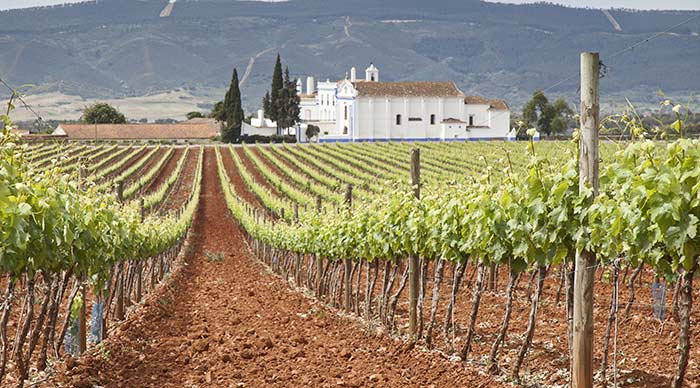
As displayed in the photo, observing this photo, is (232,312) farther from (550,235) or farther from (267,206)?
(267,206)

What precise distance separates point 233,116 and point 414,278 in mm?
106552

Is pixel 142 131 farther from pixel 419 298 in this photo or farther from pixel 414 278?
pixel 419 298

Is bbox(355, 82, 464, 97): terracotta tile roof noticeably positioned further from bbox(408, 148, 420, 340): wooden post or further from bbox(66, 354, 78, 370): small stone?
bbox(66, 354, 78, 370): small stone

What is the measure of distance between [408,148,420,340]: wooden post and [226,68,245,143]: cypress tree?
334ft

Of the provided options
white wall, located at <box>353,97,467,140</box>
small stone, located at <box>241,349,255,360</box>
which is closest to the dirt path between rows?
small stone, located at <box>241,349,255,360</box>

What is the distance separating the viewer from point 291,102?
126312 millimetres

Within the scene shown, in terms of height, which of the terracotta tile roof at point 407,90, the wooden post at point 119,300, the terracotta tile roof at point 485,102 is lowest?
the wooden post at point 119,300

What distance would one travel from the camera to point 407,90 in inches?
4973

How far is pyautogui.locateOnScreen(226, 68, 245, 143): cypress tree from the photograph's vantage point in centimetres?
11569

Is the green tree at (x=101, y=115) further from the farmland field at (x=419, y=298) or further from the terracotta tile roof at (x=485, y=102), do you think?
the farmland field at (x=419, y=298)

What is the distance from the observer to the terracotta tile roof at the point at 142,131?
405 feet

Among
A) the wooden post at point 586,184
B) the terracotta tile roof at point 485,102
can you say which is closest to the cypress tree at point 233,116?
the terracotta tile roof at point 485,102

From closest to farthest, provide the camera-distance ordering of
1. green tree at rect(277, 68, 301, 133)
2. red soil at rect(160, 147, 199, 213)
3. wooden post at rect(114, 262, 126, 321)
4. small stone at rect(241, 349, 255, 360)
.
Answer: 1. small stone at rect(241, 349, 255, 360)
2. wooden post at rect(114, 262, 126, 321)
3. red soil at rect(160, 147, 199, 213)
4. green tree at rect(277, 68, 301, 133)

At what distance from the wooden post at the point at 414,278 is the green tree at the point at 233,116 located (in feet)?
334
